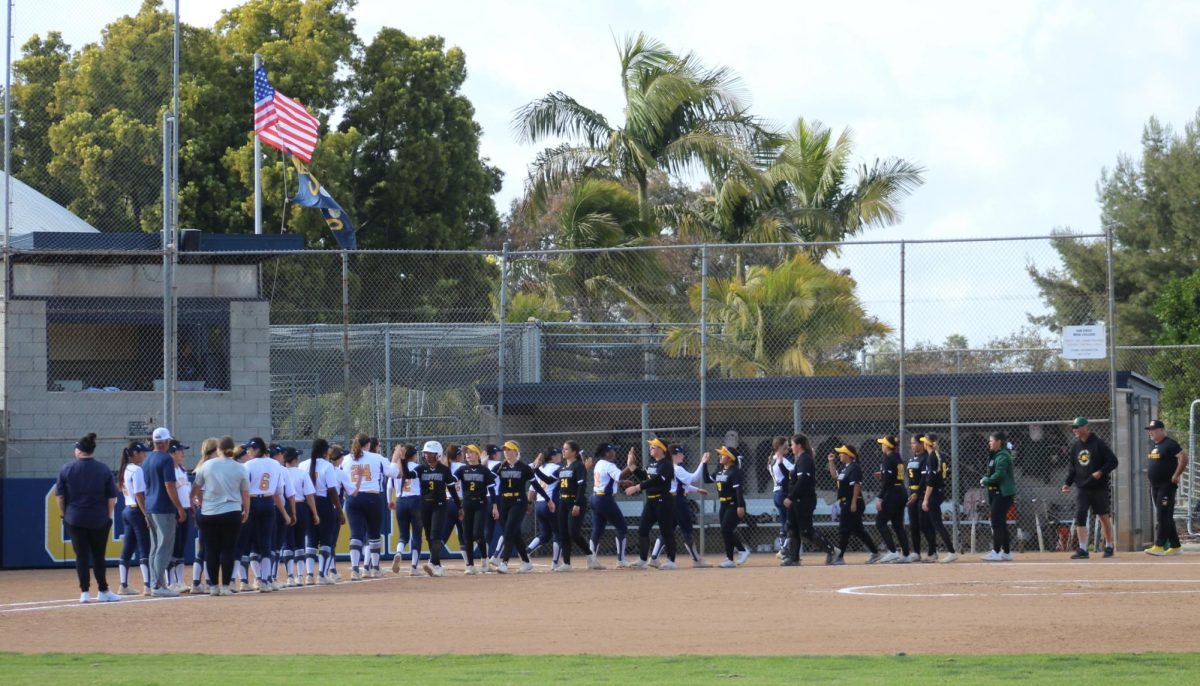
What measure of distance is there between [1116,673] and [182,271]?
693 inches

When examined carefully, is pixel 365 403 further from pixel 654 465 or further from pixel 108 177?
pixel 654 465

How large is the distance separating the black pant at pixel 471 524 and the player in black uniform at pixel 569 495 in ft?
3.36

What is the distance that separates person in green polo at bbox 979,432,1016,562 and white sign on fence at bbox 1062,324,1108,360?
1.56 m

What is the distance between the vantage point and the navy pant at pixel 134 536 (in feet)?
55.9

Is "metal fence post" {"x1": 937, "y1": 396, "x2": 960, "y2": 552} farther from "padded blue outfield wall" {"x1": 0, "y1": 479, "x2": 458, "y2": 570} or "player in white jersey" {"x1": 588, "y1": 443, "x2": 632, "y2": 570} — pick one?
"padded blue outfield wall" {"x1": 0, "y1": 479, "x2": 458, "y2": 570}

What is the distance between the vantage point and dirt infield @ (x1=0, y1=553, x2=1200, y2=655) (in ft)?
37.9

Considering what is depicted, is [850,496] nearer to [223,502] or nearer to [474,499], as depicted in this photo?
[474,499]

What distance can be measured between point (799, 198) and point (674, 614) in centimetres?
2031

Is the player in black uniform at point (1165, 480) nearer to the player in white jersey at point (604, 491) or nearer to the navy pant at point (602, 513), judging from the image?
the player in white jersey at point (604, 491)

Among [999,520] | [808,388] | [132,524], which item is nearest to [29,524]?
[132,524]

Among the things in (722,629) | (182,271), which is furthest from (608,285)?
(722,629)

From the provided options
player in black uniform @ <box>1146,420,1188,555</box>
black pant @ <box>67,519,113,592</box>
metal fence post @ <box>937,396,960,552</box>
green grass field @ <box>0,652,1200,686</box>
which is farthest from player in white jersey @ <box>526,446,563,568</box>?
green grass field @ <box>0,652,1200,686</box>

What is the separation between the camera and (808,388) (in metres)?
24.1

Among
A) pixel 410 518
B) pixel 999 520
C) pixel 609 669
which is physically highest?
pixel 410 518
